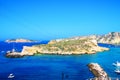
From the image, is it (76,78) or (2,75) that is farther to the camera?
(2,75)

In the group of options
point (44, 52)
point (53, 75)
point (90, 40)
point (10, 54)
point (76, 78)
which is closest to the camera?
point (76, 78)

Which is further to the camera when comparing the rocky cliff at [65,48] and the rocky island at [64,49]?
the rocky cliff at [65,48]

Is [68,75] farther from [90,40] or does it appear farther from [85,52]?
[90,40]

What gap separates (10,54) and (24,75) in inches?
1759

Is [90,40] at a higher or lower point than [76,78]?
higher

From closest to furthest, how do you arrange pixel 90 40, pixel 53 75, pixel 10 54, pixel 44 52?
1. pixel 53 75
2. pixel 10 54
3. pixel 44 52
4. pixel 90 40

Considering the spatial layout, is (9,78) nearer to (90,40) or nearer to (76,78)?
(76,78)

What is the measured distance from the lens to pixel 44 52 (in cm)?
11025

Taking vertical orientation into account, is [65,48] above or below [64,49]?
above

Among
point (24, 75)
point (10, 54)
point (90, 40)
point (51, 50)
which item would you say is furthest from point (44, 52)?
point (24, 75)

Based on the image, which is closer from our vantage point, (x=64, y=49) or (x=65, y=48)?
(x=64, y=49)

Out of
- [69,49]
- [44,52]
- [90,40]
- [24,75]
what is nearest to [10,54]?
[44,52]

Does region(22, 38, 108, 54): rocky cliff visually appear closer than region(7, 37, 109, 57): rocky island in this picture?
No

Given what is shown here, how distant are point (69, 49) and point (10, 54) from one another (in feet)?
75.5
